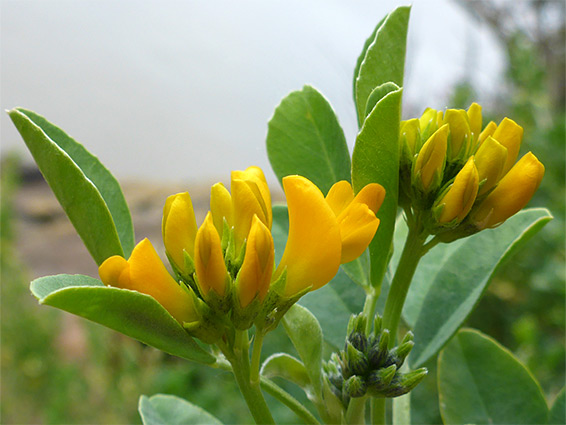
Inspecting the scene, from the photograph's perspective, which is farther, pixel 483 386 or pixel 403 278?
pixel 483 386

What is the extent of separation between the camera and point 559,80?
4.66 metres

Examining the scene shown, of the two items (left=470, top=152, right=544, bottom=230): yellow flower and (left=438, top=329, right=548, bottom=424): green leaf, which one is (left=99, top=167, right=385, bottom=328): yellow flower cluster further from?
(left=438, top=329, right=548, bottom=424): green leaf

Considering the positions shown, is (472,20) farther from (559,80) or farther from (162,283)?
(162,283)

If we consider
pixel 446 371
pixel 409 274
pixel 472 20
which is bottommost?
pixel 446 371

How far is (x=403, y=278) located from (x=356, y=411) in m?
0.09

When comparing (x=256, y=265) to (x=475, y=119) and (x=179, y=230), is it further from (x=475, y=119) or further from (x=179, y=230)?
(x=475, y=119)

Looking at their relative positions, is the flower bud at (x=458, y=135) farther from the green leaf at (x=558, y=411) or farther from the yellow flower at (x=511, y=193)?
the green leaf at (x=558, y=411)

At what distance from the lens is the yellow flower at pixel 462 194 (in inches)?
14.0

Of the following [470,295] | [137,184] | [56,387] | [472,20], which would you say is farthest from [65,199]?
[137,184]

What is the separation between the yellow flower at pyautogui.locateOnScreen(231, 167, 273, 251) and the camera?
1.14 feet

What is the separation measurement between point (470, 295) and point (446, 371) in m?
0.11

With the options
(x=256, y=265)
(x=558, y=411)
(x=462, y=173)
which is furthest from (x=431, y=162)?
(x=558, y=411)

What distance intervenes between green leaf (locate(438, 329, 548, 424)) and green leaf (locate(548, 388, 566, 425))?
0.01 meters

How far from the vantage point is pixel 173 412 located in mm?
460
